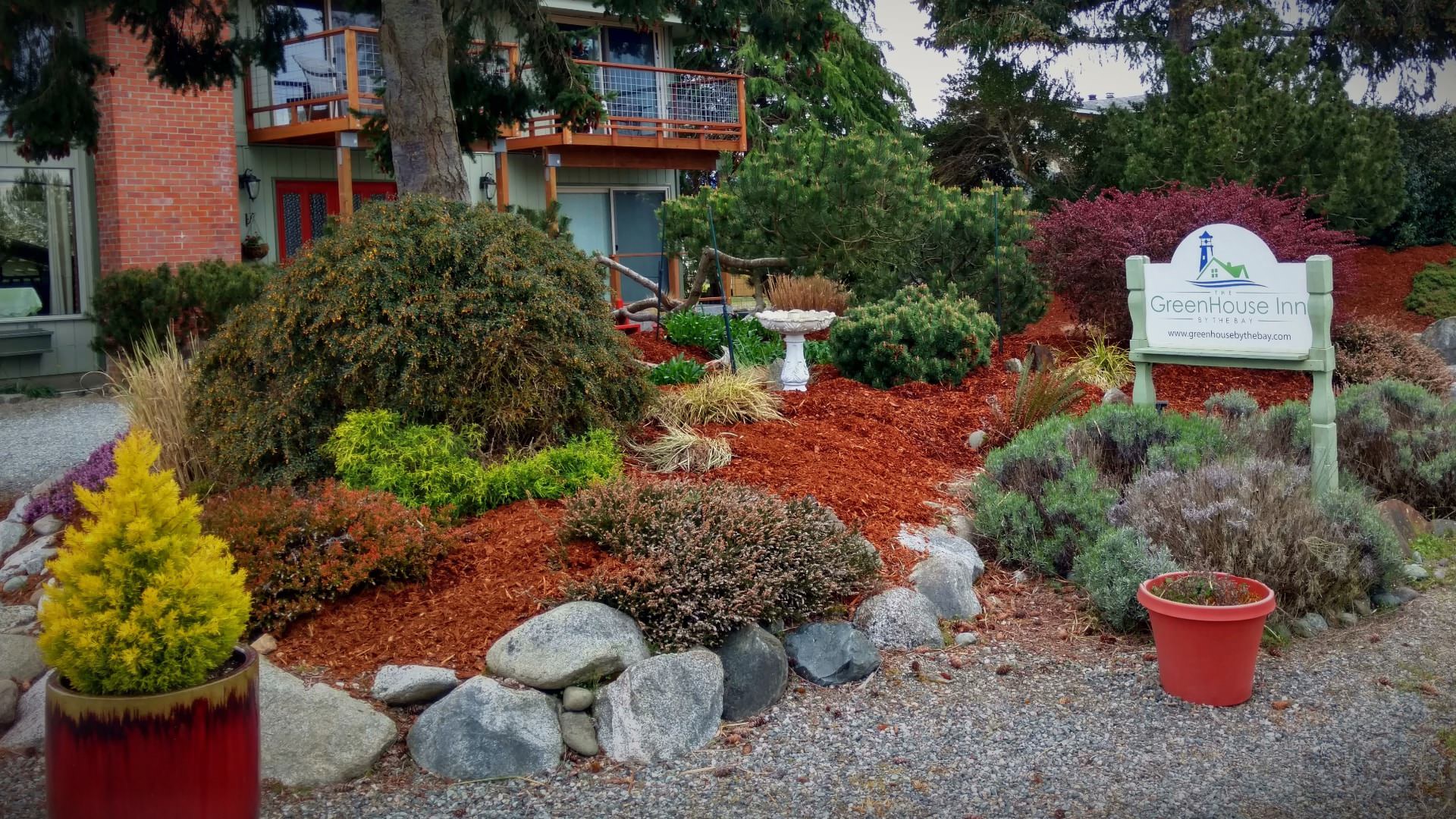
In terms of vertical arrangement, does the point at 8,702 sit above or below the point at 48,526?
below

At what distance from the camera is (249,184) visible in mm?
15898

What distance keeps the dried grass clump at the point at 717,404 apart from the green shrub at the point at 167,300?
6741mm

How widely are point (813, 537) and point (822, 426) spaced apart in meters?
2.62

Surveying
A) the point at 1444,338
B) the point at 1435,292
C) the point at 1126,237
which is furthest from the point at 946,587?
the point at 1435,292

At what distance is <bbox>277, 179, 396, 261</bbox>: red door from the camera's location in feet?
54.4

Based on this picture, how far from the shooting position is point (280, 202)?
16.5 metres

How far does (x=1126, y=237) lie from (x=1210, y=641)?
290 inches

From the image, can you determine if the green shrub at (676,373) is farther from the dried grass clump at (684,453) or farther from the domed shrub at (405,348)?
the domed shrub at (405,348)

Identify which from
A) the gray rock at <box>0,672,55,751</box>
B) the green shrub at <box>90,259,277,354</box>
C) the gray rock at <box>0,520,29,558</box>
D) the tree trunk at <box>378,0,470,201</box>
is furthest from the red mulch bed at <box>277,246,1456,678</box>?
the green shrub at <box>90,259,277,354</box>

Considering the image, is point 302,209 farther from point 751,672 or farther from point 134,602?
point 134,602

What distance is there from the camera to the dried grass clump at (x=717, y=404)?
777 centimetres

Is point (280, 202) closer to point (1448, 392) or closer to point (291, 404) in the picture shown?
point (291, 404)

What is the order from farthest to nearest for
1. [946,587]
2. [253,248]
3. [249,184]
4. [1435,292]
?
1. [1435,292]
2. [249,184]
3. [253,248]
4. [946,587]

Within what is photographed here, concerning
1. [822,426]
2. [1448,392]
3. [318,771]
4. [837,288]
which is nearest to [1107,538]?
[822,426]
